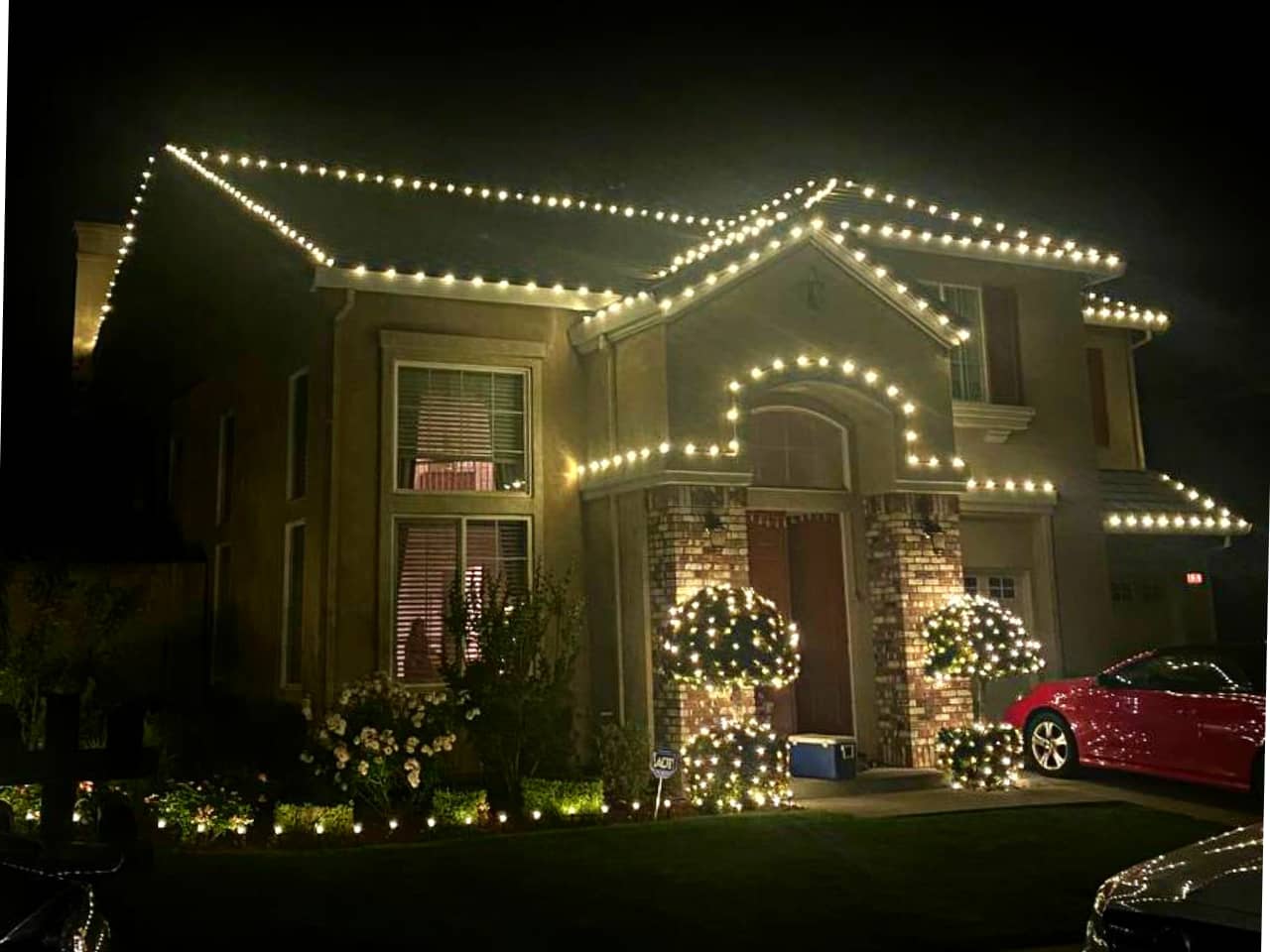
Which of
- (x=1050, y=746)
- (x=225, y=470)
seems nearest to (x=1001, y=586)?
(x=1050, y=746)

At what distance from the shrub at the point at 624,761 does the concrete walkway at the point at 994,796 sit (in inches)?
61.3

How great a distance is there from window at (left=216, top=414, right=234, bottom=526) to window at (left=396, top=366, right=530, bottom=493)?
3.74 m

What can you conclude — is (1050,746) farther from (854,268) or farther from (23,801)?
(23,801)

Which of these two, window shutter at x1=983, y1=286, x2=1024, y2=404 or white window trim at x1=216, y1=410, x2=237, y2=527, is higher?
window shutter at x1=983, y1=286, x2=1024, y2=404

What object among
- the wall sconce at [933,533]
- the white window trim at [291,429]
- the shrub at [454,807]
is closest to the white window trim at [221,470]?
the white window trim at [291,429]

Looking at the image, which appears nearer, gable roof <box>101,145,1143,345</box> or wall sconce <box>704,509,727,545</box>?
wall sconce <box>704,509,727,545</box>

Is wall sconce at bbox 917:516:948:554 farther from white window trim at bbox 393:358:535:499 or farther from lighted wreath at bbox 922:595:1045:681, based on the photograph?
white window trim at bbox 393:358:535:499

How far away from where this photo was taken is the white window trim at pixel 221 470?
1542 centimetres

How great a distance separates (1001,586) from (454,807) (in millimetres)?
8010

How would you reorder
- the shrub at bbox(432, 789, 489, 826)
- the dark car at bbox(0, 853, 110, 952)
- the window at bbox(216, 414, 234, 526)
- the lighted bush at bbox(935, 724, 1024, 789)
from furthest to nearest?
the window at bbox(216, 414, 234, 526), the lighted bush at bbox(935, 724, 1024, 789), the shrub at bbox(432, 789, 489, 826), the dark car at bbox(0, 853, 110, 952)

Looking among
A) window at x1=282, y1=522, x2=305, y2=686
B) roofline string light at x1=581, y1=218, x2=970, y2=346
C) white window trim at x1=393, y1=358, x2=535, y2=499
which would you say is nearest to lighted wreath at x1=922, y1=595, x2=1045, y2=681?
roofline string light at x1=581, y1=218, x2=970, y2=346

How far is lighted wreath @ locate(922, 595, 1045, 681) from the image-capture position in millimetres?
12109

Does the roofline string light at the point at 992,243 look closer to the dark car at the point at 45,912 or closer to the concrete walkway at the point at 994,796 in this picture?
the concrete walkway at the point at 994,796

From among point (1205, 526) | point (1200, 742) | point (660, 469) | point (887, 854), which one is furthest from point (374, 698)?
point (1205, 526)
